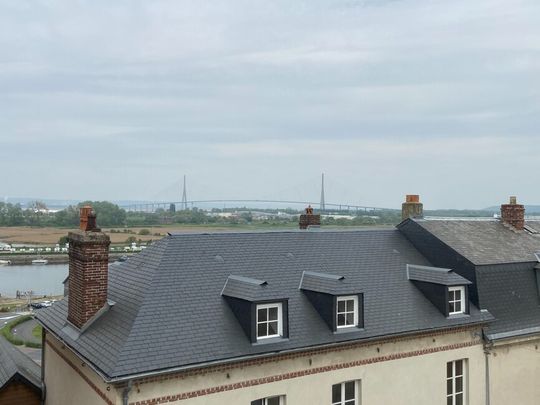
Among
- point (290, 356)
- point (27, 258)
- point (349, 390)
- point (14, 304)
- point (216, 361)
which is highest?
point (216, 361)

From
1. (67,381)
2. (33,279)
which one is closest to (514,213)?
(67,381)

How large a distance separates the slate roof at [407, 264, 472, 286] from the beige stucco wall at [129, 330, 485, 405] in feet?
5.06

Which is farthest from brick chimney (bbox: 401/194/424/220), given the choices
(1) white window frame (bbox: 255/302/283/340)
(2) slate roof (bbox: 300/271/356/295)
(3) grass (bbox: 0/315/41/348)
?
(3) grass (bbox: 0/315/41/348)

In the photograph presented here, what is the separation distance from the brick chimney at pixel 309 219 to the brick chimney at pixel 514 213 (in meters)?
7.57

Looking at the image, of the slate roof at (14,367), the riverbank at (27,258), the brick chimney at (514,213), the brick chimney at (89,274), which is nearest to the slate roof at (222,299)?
the brick chimney at (89,274)

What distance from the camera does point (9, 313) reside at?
58.1 meters

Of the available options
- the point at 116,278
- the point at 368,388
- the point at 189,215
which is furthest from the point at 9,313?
the point at 189,215

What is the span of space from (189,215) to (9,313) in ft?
438

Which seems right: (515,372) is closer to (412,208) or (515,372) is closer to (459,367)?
(459,367)

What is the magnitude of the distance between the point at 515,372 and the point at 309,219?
949cm

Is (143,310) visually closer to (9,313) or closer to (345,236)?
(345,236)

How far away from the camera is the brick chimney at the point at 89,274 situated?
12.5 metres

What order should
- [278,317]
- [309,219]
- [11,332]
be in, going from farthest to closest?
1. [11,332]
2. [309,219]
3. [278,317]

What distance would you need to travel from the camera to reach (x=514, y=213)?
832 inches
